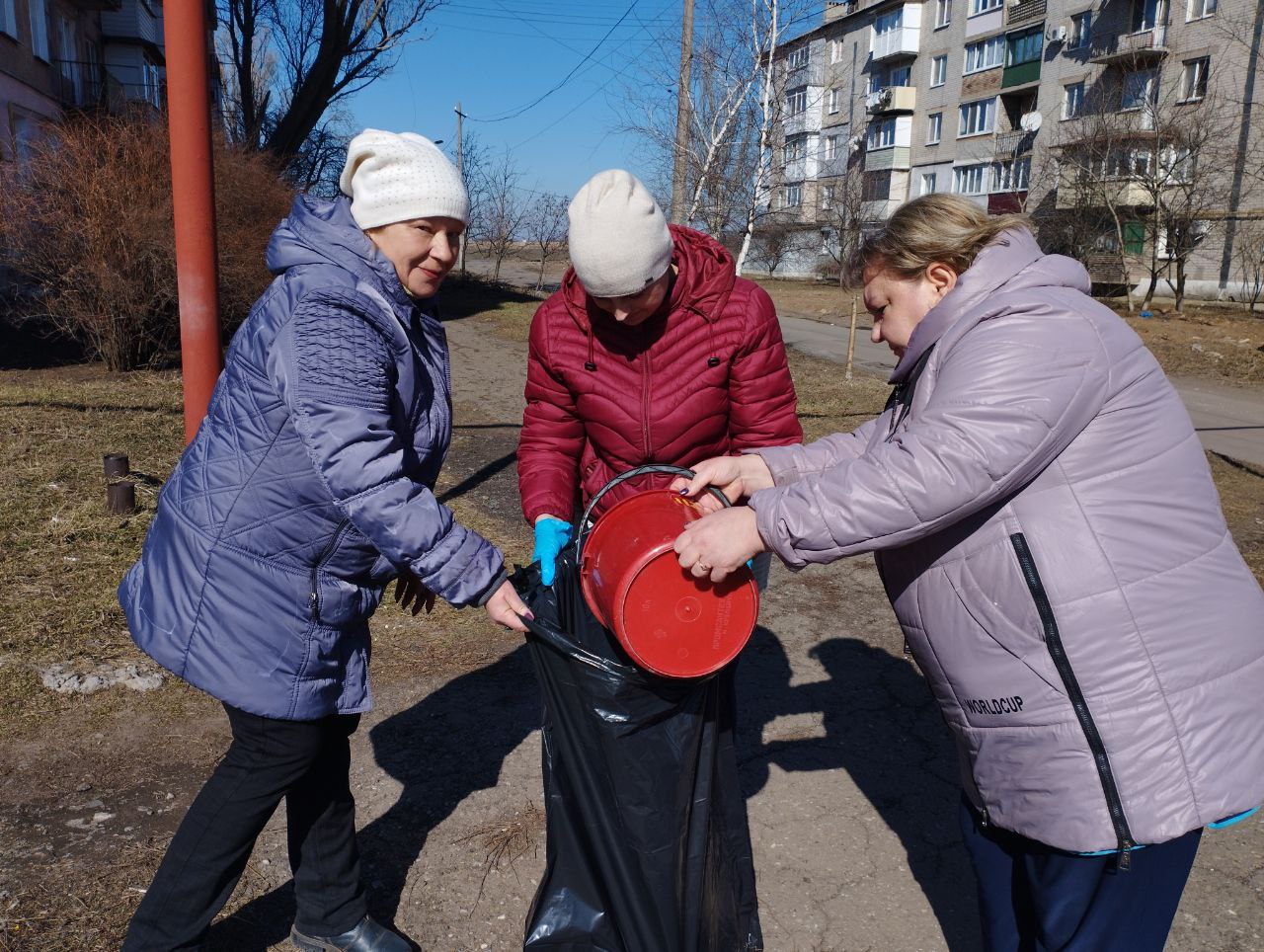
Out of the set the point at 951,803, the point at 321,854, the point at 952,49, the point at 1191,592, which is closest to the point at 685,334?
the point at 1191,592

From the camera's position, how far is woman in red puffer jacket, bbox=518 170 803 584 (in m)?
2.32

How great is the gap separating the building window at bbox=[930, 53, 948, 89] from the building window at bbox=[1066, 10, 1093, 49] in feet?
23.7

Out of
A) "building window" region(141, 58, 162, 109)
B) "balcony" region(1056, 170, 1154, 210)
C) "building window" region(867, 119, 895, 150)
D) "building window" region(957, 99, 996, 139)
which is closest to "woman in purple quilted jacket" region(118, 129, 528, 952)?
"balcony" region(1056, 170, 1154, 210)

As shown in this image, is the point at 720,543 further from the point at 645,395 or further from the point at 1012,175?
the point at 1012,175

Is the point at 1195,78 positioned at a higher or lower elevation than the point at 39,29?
higher

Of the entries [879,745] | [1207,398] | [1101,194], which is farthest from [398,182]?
[1101,194]

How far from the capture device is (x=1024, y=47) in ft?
107

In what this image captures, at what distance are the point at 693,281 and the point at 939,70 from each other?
133 feet

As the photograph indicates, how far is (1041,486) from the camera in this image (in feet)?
4.97

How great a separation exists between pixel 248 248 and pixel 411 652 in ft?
27.5

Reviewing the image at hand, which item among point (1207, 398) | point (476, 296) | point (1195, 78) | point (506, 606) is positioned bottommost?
point (1207, 398)

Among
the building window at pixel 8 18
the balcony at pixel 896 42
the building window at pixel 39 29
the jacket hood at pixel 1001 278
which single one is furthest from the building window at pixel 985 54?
the jacket hood at pixel 1001 278

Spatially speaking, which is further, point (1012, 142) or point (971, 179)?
point (971, 179)

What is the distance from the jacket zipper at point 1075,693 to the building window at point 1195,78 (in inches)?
1168
